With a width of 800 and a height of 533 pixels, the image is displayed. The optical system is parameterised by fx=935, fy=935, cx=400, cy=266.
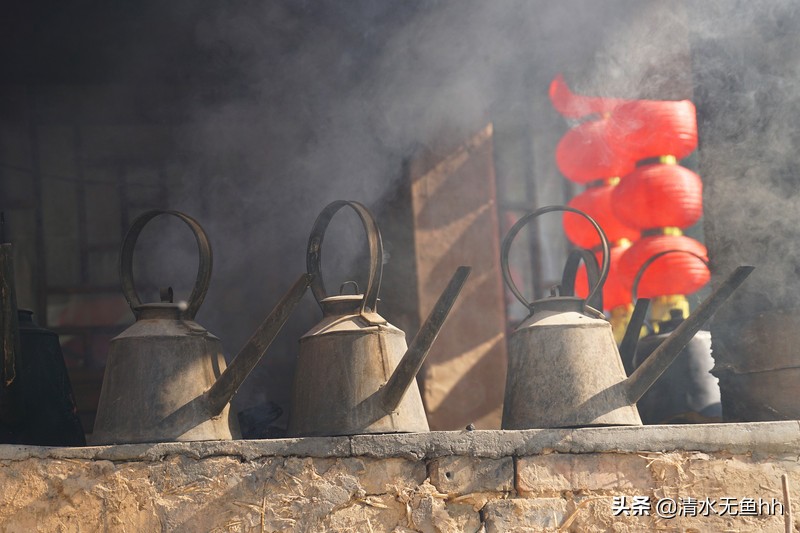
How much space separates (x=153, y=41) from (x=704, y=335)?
2761 millimetres

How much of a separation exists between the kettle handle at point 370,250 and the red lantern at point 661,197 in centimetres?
234

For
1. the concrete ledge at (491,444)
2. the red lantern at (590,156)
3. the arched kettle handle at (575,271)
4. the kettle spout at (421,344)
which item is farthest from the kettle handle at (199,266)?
the red lantern at (590,156)

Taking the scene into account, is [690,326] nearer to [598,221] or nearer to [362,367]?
[362,367]

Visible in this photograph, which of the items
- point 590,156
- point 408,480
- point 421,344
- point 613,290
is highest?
point 590,156

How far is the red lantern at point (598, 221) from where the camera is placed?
204 inches

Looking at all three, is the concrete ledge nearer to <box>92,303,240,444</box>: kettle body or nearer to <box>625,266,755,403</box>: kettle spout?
<box>92,303,240,444</box>: kettle body

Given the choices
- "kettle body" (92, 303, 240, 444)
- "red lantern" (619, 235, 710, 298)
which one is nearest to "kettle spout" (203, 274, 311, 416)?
"kettle body" (92, 303, 240, 444)

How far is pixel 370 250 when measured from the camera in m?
2.87

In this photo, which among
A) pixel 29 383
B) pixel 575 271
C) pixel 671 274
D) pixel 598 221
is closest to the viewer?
pixel 29 383

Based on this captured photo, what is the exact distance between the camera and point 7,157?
417 cm

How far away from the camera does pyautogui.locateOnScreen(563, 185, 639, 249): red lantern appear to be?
17.0 ft

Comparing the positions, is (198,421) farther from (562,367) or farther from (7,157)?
(7,157)

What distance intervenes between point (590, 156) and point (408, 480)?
3.02 meters

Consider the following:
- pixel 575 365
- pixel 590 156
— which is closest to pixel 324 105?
pixel 590 156
